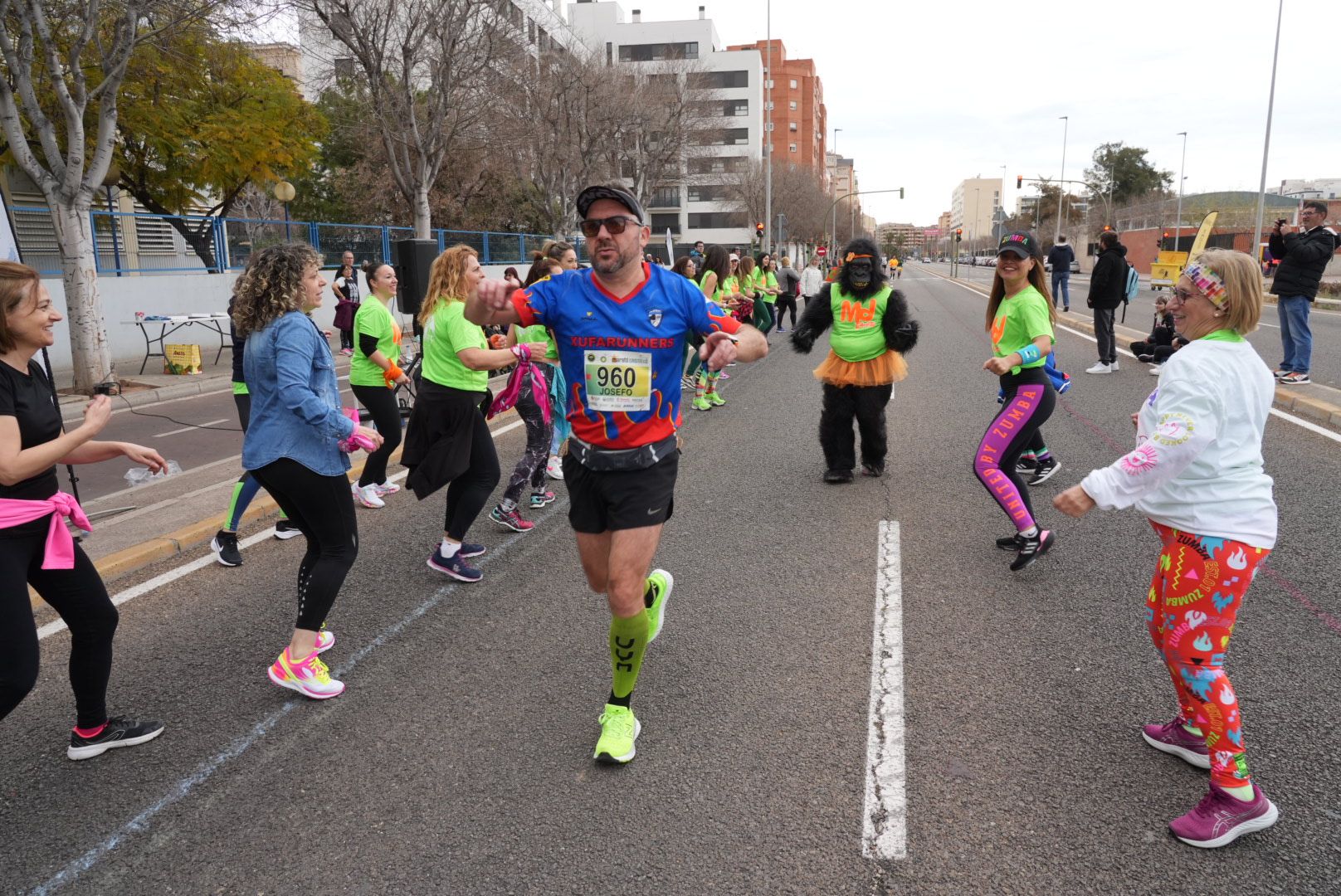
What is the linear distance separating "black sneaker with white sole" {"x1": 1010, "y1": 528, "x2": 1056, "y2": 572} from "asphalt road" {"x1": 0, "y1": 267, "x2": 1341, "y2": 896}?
0.11 meters

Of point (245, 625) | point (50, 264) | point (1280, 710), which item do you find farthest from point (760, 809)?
point (50, 264)

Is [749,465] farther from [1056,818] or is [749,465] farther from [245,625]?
[1056,818]

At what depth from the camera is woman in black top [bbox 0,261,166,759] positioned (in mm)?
2887

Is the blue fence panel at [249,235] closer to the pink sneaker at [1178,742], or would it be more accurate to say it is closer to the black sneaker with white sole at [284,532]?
the black sneaker with white sole at [284,532]

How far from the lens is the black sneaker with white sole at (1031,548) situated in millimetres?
5113

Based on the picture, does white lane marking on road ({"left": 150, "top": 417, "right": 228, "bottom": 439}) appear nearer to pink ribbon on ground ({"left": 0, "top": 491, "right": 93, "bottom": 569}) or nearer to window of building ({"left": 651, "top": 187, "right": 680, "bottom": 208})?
pink ribbon on ground ({"left": 0, "top": 491, "right": 93, "bottom": 569})

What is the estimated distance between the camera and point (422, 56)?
20.6 metres

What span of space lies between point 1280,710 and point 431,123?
71.7 ft

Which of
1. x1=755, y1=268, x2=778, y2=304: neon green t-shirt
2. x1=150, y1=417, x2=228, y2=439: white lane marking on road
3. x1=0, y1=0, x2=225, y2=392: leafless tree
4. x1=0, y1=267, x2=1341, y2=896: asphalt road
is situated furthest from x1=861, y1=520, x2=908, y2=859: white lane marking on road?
x1=0, y1=0, x2=225, y2=392: leafless tree

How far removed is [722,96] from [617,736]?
3112 inches

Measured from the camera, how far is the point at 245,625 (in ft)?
15.3

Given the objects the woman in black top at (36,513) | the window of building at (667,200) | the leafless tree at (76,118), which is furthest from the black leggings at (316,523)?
the window of building at (667,200)

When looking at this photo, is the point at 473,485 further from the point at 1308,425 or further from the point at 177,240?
the point at 177,240

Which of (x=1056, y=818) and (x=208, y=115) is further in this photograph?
(x=208, y=115)
